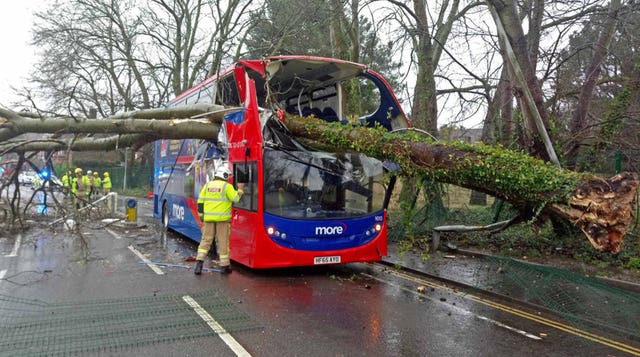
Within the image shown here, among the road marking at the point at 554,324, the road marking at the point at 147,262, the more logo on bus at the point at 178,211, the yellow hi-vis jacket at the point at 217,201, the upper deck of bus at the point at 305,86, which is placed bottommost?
the road marking at the point at 147,262

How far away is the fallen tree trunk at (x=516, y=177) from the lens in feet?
19.2

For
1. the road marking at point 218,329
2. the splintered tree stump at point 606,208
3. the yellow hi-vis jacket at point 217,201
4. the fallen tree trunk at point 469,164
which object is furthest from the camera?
the yellow hi-vis jacket at point 217,201

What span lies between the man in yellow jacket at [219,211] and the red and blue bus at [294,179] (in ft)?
0.64

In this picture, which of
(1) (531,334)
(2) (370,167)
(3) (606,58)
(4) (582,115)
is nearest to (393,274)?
(2) (370,167)

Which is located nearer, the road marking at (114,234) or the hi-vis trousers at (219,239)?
the hi-vis trousers at (219,239)

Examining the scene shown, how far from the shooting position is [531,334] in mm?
5441

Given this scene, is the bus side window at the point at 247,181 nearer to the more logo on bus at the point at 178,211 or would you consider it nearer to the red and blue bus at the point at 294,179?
the red and blue bus at the point at 294,179

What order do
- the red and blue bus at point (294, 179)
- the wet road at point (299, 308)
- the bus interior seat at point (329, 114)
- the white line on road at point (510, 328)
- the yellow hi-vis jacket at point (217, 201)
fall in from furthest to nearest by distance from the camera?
the bus interior seat at point (329, 114), the yellow hi-vis jacket at point (217, 201), the red and blue bus at point (294, 179), the white line on road at point (510, 328), the wet road at point (299, 308)

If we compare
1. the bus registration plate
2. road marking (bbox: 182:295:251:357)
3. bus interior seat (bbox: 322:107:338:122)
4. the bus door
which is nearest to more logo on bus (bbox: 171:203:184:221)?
the bus door

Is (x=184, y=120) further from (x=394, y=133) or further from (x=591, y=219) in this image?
(x=591, y=219)

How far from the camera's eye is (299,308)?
6219 millimetres

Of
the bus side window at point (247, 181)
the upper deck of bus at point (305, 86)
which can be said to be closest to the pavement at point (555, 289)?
the upper deck of bus at point (305, 86)

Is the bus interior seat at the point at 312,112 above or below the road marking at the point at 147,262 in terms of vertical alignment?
above

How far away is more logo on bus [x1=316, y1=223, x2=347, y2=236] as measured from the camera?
25.6 ft
